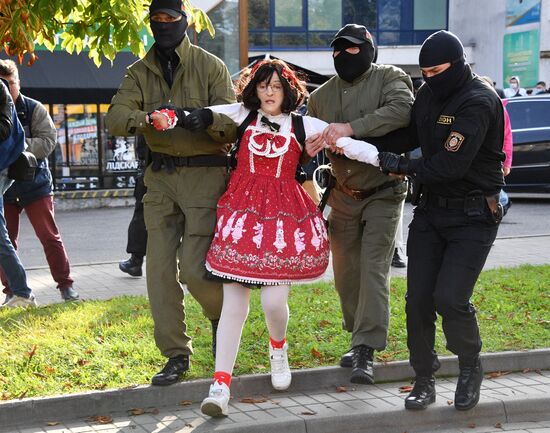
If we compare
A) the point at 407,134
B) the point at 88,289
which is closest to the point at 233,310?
the point at 407,134

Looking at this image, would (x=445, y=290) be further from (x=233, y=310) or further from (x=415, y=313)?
(x=233, y=310)

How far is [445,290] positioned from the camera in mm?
4984

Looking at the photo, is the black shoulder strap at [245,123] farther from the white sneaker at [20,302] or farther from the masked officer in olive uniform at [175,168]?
the white sneaker at [20,302]

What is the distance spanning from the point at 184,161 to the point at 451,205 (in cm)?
157

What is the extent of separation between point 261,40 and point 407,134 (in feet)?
81.7

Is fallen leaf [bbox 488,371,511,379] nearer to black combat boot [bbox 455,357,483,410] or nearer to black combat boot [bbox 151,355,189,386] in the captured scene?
black combat boot [bbox 455,357,483,410]

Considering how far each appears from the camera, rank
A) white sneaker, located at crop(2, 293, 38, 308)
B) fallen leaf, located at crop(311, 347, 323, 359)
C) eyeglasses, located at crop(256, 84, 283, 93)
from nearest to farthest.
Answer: eyeglasses, located at crop(256, 84, 283, 93) → fallen leaf, located at crop(311, 347, 323, 359) → white sneaker, located at crop(2, 293, 38, 308)

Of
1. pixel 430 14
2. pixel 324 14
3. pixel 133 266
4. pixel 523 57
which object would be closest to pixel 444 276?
pixel 133 266

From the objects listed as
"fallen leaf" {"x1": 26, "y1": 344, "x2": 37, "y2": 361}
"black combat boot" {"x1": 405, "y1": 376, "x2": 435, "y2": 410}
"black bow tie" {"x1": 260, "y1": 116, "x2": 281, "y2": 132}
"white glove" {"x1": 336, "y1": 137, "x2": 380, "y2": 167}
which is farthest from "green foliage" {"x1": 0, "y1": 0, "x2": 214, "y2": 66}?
"black combat boot" {"x1": 405, "y1": 376, "x2": 435, "y2": 410}

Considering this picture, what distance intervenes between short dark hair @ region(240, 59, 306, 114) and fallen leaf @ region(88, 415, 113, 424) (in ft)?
6.26

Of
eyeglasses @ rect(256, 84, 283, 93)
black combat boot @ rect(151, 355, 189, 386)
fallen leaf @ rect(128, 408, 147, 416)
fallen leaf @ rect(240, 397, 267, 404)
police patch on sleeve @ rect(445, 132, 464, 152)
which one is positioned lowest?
fallen leaf @ rect(128, 408, 147, 416)

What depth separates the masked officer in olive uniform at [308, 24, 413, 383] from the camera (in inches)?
219

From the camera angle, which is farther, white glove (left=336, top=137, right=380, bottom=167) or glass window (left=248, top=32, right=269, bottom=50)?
glass window (left=248, top=32, right=269, bottom=50)

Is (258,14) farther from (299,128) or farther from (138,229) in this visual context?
(299,128)
